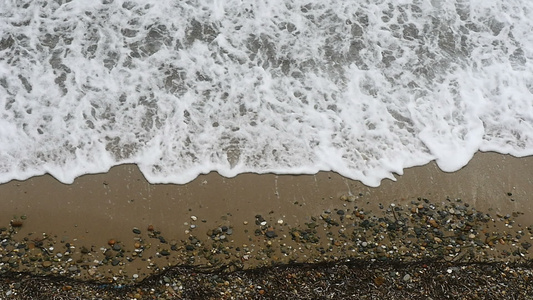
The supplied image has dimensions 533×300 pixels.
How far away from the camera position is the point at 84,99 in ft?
26.3

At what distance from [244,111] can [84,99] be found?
2475mm

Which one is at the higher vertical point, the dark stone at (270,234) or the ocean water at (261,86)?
the ocean water at (261,86)

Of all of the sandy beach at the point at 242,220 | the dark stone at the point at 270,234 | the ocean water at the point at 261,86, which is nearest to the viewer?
the sandy beach at the point at 242,220

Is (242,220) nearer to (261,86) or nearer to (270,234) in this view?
(270,234)

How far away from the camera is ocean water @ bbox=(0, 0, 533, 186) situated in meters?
7.39

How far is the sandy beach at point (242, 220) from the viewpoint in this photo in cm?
611

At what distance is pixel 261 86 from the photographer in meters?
8.41

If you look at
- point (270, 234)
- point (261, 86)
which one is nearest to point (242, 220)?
point (270, 234)

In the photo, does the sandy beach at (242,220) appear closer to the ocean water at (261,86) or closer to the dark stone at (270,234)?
the dark stone at (270,234)

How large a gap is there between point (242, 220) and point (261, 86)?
8.75 feet

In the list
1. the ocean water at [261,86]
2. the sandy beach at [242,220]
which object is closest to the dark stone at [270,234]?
the sandy beach at [242,220]

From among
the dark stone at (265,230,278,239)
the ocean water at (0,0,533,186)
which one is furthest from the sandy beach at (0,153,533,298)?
the ocean water at (0,0,533,186)

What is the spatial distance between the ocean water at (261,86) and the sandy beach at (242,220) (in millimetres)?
277

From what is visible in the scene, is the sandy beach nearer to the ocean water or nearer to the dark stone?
the dark stone
